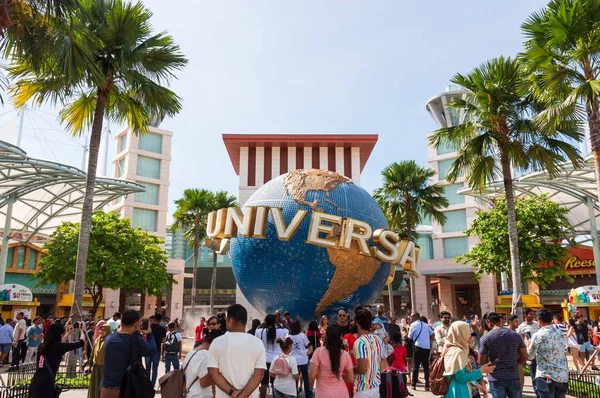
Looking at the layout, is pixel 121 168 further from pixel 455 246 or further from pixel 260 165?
pixel 455 246

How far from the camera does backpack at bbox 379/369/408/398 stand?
7.16m

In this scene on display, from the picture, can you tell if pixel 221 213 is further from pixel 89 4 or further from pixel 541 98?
pixel 541 98

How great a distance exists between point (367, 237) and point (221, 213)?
429cm

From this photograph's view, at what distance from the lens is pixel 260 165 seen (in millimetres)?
32000

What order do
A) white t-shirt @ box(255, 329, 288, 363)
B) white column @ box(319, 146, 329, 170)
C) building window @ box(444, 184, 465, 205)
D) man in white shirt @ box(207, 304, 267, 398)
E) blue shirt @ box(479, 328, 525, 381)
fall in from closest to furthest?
man in white shirt @ box(207, 304, 267, 398)
blue shirt @ box(479, 328, 525, 381)
white t-shirt @ box(255, 329, 288, 363)
white column @ box(319, 146, 329, 170)
building window @ box(444, 184, 465, 205)

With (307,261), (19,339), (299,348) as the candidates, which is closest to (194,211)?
(19,339)

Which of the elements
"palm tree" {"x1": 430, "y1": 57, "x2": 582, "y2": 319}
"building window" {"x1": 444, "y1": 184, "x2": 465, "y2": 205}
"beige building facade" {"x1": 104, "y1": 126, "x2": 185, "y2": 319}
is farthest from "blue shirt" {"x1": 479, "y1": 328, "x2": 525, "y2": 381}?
"beige building facade" {"x1": 104, "y1": 126, "x2": 185, "y2": 319}

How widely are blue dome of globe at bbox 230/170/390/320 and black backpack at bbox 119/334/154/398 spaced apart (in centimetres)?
724

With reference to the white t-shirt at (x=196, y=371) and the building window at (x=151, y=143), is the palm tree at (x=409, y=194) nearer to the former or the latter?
the white t-shirt at (x=196, y=371)

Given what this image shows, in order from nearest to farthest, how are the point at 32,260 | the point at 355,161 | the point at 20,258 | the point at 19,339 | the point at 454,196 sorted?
the point at 19,339 < the point at 355,161 < the point at 20,258 < the point at 32,260 < the point at 454,196

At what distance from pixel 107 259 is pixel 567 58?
24.9 meters

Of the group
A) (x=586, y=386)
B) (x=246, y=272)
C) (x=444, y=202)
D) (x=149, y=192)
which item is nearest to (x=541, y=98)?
(x=586, y=386)

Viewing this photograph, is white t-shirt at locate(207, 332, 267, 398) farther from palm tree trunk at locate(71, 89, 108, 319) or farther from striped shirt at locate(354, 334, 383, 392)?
palm tree trunk at locate(71, 89, 108, 319)

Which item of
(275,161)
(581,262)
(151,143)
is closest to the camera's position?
(275,161)
